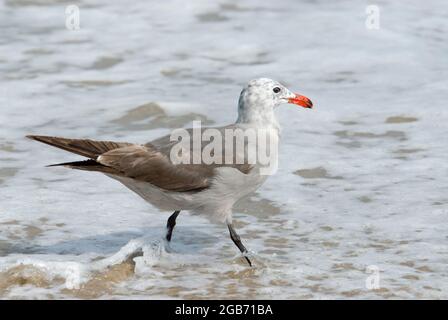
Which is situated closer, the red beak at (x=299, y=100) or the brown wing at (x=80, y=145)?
the brown wing at (x=80, y=145)

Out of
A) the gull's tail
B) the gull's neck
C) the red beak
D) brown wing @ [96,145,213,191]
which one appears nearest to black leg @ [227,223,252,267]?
brown wing @ [96,145,213,191]

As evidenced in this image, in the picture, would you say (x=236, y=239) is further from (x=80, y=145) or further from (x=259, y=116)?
(x=80, y=145)

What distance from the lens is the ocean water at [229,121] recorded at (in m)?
6.06

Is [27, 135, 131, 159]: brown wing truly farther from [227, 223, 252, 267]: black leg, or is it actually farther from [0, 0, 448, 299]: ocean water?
[227, 223, 252, 267]: black leg

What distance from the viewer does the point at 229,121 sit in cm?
912

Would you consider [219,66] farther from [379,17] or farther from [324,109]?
[379,17]

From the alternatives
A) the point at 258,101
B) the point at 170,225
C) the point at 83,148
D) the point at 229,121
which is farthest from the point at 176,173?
the point at 229,121

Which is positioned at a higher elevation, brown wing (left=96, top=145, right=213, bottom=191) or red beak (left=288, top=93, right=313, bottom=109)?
red beak (left=288, top=93, right=313, bottom=109)

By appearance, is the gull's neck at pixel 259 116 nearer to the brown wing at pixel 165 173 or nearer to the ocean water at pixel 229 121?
the brown wing at pixel 165 173

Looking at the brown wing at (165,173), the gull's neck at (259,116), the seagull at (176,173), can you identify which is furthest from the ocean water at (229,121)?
the gull's neck at (259,116)

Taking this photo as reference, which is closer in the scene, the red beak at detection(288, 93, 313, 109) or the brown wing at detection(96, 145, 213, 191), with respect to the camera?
the brown wing at detection(96, 145, 213, 191)

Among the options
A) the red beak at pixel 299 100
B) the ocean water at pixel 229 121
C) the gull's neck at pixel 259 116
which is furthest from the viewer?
the red beak at pixel 299 100

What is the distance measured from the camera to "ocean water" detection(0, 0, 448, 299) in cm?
606

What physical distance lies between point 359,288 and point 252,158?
43.6 inches
